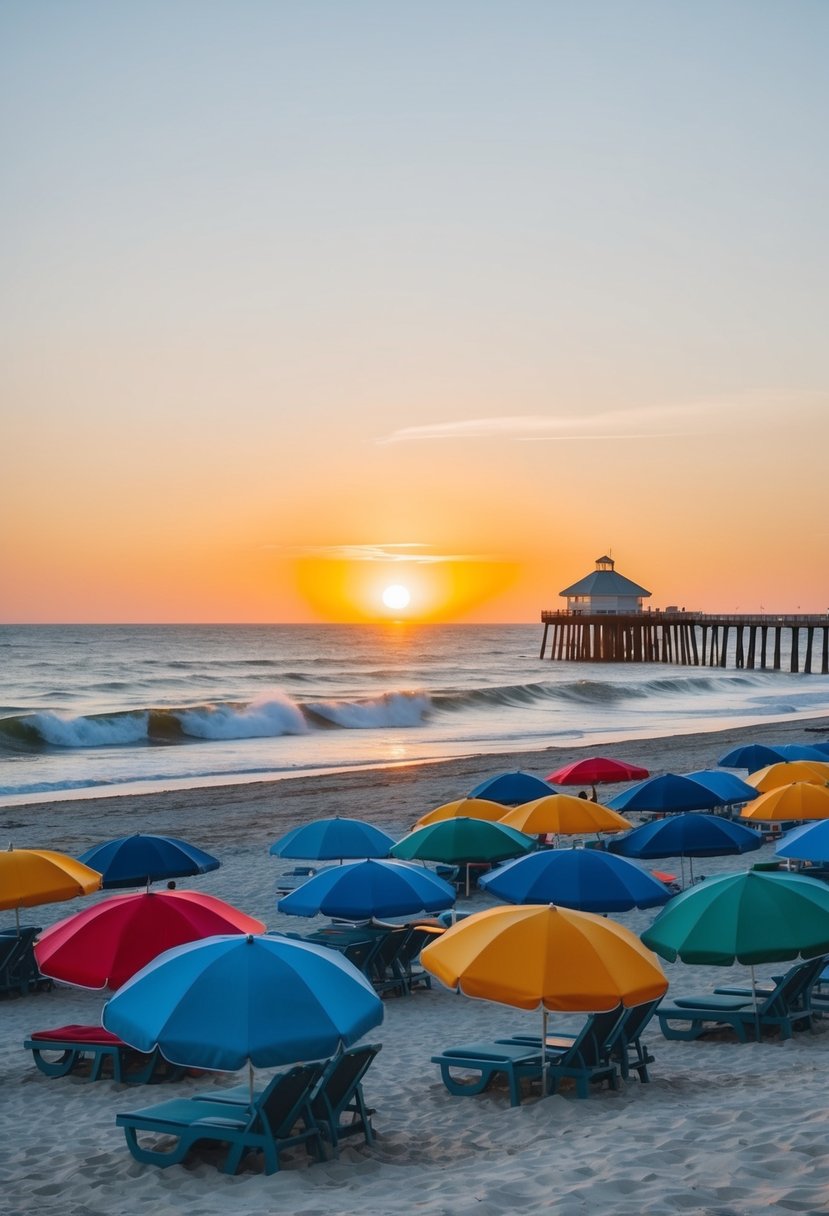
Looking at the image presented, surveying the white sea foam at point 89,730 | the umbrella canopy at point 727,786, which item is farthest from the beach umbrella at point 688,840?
the white sea foam at point 89,730

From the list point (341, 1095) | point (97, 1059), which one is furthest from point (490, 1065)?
point (97, 1059)

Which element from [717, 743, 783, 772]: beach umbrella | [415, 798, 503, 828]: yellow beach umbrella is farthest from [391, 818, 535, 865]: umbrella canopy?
[717, 743, 783, 772]: beach umbrella

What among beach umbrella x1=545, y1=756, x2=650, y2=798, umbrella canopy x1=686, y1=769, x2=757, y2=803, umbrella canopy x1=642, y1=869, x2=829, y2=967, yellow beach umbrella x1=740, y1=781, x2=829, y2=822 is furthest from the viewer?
beach umbrella x1=545, y1=756, x2=650, y2=798

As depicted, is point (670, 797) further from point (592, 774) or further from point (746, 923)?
point (746, 923)

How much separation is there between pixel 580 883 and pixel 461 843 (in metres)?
2.90

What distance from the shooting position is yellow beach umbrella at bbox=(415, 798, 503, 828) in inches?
521

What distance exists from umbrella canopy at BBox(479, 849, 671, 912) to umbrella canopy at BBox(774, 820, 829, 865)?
87.4 inches

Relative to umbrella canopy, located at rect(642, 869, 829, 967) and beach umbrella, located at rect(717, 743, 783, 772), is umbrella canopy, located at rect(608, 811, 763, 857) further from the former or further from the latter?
beach umbrella, located at rect(717, 743, 783, 772)

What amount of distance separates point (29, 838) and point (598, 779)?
8.82 m

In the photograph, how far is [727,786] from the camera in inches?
595

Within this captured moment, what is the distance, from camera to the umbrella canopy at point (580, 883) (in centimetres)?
930

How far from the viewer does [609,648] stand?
257 ft

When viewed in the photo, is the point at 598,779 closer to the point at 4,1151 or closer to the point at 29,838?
the point at 29,838

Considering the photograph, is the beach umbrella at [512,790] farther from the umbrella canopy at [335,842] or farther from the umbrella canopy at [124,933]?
the umbrella canopy at [124,933]
